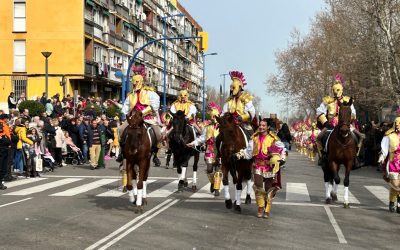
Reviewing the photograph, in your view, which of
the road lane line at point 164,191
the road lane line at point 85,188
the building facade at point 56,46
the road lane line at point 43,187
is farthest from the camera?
the building facade at point 56,46

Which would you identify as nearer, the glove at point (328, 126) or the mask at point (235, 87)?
the mask at point (235, 87)

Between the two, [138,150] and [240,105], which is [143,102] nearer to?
[138,150]

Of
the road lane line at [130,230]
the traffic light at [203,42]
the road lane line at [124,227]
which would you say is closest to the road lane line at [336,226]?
the road lane line at [130,230]

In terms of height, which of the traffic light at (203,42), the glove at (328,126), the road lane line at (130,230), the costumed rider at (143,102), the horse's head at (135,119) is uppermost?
the traffic light at (203,42)

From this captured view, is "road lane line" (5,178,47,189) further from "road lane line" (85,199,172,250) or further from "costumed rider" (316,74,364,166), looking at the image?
"costumed rider" (316,74,364,166)

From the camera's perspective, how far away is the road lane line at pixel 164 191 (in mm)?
15117

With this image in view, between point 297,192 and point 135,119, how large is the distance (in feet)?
19.2

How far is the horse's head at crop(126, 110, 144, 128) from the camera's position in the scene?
1234 cm

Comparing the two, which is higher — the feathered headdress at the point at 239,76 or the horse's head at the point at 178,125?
the feathered headdress at the point at 239,76

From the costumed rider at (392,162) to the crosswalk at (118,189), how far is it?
5.28 ft

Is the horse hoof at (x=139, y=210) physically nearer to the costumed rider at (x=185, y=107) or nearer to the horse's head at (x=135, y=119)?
the horse's head at (x=135, y=119)

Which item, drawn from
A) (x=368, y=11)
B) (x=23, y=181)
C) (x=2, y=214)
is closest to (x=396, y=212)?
(x=2, y=214)

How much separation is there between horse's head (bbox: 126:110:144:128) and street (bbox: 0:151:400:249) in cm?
172

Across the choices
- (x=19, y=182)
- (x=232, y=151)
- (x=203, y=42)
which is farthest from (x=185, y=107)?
(x=203, y=42)
